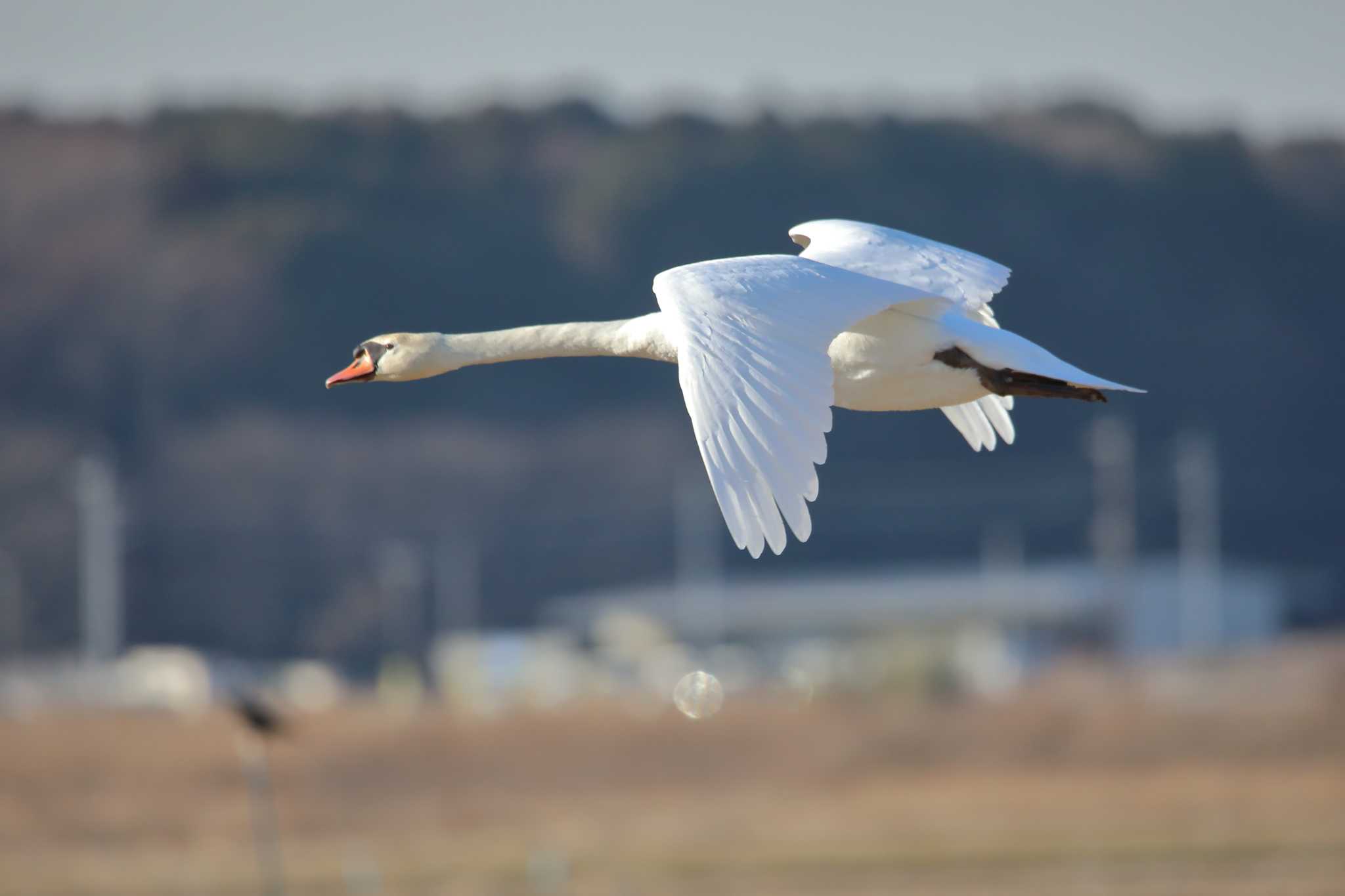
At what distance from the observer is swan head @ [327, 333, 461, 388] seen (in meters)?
10.6

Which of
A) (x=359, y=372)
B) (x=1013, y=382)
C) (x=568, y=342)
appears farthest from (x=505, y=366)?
(x=1013, y=382)

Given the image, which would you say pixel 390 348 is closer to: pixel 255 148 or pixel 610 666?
pixel 610 666

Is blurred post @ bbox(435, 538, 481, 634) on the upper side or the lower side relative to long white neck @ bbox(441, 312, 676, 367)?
upper

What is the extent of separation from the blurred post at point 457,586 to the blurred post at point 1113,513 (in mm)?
17688

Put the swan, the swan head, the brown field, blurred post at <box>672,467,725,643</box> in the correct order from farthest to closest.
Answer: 1. blurred post at <box>672,467,725,643</box>
2. the brown field
3. the swan head
4. the swan

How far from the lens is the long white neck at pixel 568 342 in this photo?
31.9 feet

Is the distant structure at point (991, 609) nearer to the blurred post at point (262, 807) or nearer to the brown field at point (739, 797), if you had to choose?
the brown field at point (739, 797)

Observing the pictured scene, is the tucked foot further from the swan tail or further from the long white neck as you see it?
the long white neck

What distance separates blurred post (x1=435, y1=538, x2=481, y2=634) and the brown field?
27649 mm

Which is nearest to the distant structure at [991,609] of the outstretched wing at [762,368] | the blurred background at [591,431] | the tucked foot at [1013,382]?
the blurred background at [591,431]

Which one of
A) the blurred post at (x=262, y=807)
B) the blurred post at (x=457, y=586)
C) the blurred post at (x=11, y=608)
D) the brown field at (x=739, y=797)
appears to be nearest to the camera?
the brown field at (x=739, y=797)

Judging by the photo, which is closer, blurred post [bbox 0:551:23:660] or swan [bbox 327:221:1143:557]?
swan [bbox 327:221:1143:557]

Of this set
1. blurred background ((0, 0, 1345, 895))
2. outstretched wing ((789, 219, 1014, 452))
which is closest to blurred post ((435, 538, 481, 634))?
blurred background ((0, 0, 1345, 895))

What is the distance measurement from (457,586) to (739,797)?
39.6 metres
